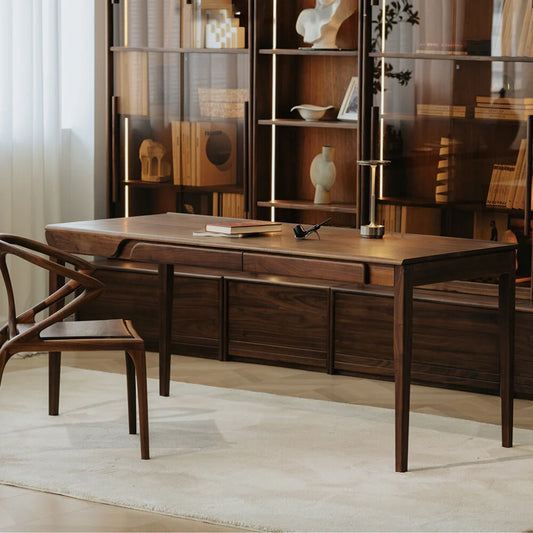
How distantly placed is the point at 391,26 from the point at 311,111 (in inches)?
23.2

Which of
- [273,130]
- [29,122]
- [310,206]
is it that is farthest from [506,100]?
[29,122]

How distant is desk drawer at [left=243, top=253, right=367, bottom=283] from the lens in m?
3.76

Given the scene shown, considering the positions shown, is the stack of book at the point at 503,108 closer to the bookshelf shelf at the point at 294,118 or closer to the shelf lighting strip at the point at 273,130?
the bookshelf shelf at the point at 294,118

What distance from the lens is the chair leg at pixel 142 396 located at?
3.74 m

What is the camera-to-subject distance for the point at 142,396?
148 inches

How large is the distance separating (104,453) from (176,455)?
238 mm

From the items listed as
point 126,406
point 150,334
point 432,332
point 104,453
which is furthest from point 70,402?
point 432,332

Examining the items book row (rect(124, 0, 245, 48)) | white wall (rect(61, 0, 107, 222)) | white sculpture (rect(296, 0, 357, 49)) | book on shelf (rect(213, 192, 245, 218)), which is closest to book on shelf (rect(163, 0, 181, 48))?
book row (rect(124, 0, 245, 48))

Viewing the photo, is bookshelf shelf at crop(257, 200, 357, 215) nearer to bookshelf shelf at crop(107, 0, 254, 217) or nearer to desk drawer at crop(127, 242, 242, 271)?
Answer: bookshelf shelf at crop(107, 0, 254, 217)

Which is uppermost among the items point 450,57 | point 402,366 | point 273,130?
point 450,57

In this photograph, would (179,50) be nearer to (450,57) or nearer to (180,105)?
(180,105)

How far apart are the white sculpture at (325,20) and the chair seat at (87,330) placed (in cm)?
192

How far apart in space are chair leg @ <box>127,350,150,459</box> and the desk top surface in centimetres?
48

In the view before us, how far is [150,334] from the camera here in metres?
5.56
